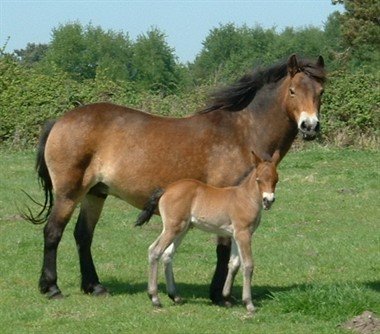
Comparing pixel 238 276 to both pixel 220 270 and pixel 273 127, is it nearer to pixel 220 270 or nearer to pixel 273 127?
pixel 220 270

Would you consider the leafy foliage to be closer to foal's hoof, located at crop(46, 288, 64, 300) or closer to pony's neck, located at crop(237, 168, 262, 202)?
pony's neck, located at crop(237, 168, 262, 202)

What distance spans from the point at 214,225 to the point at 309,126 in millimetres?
1364

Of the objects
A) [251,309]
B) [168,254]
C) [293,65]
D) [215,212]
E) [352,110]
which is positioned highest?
[352,110]

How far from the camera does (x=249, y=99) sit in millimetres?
9703

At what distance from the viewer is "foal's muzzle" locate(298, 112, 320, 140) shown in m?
8.88

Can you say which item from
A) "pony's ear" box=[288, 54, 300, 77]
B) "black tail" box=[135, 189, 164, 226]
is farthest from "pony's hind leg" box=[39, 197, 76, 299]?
"pony's ear" box=[288, 54, 300, 77]

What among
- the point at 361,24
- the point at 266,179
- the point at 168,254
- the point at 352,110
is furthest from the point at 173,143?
the point at 361,24

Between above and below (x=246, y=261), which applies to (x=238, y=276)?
below

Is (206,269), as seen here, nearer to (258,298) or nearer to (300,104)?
(258,298)

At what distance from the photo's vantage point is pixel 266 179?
852cm

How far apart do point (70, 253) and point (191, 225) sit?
338cm

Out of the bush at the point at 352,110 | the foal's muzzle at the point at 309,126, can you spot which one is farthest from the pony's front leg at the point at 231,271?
the bush at the point at 352,110

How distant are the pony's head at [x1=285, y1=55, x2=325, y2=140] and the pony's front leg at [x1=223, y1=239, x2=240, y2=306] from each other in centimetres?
135

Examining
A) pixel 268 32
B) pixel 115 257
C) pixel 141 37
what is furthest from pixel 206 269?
pixel 268 32
